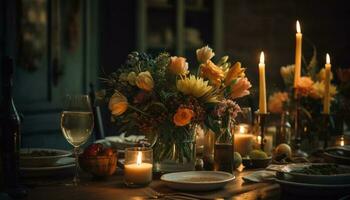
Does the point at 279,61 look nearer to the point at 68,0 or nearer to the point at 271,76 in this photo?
the point at 271,76

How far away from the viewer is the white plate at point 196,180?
169 centimetres

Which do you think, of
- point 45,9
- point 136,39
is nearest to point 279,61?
point 136,39

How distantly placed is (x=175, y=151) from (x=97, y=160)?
0.79ft

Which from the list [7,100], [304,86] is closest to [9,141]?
[7,100]

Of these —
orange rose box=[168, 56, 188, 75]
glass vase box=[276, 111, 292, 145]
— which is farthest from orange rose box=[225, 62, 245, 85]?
glass vase box=[276, 111, 292, 145]

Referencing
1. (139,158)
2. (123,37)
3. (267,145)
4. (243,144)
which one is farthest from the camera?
(123,37)

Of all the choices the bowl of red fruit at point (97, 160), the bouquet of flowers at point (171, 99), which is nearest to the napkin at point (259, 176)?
the bouquet of flowers at point (171, 99)

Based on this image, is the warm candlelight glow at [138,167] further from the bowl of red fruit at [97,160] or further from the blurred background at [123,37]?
the blurred background at [123,37]

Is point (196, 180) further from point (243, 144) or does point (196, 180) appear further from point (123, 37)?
point (123, 37)

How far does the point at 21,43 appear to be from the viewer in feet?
11.6

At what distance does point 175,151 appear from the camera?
1.96 meters

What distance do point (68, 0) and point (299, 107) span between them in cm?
179

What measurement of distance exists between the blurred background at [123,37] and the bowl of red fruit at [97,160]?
0.93 metres

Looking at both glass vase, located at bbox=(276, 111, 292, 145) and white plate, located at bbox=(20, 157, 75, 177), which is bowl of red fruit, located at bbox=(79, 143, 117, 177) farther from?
glass vase, located at bbox=(276, 111, 292, 145)
